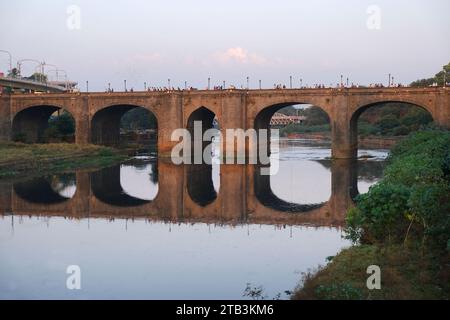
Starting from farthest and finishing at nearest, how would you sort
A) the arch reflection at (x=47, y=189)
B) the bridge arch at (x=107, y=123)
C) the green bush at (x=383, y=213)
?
the bridge arch at (x=107, y=123)
the arch reflection at (x=47, y=189)
the green bush at (x=383, y=213)

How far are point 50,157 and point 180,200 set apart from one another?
21.4 metres

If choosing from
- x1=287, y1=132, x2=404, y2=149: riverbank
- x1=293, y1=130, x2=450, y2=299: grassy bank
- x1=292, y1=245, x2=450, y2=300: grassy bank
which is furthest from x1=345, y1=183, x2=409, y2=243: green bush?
x1=287, y1=132, x2=404, y2=149: riverbank

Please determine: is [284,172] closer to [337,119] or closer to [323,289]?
[337,119]

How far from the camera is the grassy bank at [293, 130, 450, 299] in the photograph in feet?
39.8

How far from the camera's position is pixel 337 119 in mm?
48906

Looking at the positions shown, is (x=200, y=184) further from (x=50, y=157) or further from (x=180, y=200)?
(x=50, y=157)

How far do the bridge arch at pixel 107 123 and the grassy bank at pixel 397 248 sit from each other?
4263cm

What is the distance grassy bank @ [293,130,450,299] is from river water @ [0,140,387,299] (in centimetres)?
128

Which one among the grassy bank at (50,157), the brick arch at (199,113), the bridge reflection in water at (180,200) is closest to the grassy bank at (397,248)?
the bridge reflection in water at (180,200)

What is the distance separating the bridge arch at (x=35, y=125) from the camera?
5997cm

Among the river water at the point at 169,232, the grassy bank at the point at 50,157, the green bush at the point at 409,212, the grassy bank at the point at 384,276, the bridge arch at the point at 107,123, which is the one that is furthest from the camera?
the bridge arch at the point at 107,123

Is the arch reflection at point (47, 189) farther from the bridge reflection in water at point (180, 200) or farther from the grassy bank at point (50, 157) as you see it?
the grassy bank at point (50, 157)

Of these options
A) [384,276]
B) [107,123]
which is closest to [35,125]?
[107,123]

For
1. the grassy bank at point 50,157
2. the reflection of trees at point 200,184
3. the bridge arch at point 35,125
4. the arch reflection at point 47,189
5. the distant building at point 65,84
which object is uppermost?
the distant building at point 65,84
